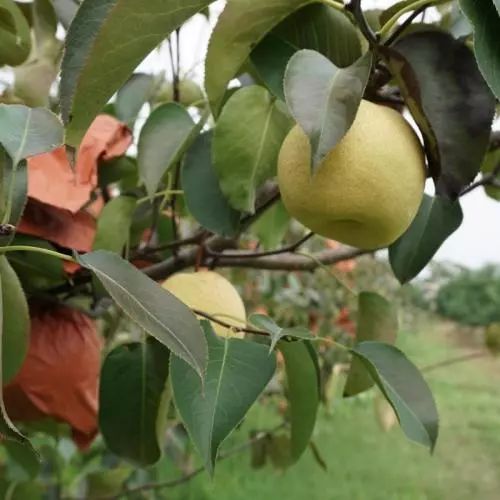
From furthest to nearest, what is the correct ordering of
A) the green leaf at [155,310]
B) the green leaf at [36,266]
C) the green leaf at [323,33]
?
the green leaf at [36,266]
the green leaf at [323,33]
the green leaf at [155,310]

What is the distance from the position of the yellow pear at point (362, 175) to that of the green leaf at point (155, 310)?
0.32 feet

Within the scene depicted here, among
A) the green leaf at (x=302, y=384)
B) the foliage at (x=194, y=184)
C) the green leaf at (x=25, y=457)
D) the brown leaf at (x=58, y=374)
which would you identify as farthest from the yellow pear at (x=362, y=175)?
the green leaf at (x=25, y=457)

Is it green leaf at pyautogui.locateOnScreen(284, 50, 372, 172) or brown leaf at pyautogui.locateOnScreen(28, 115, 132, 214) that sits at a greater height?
green leaf at pyautogui.locateOnScreen(284, 50, 372, 172)

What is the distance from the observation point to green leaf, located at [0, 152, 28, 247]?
0.47 metres

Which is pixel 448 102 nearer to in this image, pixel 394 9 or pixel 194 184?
pixel 394 9

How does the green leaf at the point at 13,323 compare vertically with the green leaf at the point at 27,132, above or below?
below

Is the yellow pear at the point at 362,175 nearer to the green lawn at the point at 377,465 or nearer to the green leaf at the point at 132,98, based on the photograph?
the green leaf at the point at 132,98

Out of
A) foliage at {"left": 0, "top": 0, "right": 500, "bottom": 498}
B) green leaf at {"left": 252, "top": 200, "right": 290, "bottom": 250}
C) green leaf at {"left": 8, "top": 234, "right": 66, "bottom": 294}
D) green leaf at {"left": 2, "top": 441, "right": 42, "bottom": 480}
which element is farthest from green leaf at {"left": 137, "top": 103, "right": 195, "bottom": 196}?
green leaf at {"left": 2, "top": 441, "right": 42, "bottom": 480}

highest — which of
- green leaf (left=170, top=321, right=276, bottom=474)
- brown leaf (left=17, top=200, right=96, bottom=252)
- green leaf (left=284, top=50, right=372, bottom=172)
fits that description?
green leaf (left=284, top=50, right=372, bottom=172)

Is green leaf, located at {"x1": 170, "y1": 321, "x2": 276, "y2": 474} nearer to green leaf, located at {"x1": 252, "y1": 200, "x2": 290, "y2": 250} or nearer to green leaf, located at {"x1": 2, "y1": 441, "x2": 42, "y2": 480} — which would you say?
green leaf, located at {"x1": 252, "y1": 200, "x2": 290, "y2": 250}

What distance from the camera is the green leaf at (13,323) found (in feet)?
1.76

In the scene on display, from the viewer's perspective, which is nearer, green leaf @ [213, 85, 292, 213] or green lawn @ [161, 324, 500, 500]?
green leaf @ [213, 85, 292, 213]

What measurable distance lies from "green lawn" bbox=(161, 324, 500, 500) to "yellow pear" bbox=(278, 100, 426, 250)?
1521 mm

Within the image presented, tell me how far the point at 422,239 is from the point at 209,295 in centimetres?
15
